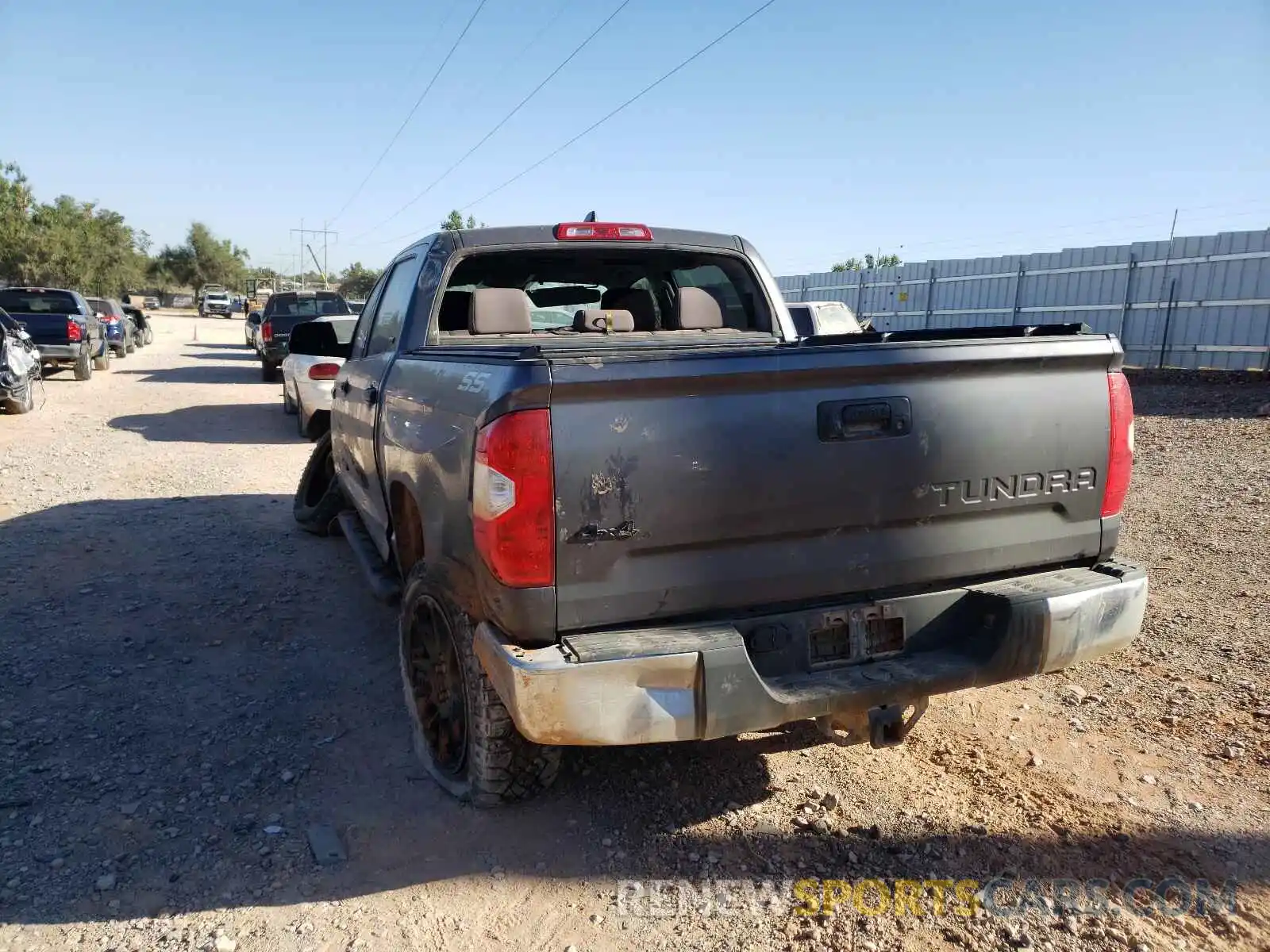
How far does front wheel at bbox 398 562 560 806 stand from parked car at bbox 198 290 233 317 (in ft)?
220

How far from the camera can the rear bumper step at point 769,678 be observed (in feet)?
7.80

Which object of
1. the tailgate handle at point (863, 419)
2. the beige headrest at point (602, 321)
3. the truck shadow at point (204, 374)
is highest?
the beige headrest at point (602, 321)

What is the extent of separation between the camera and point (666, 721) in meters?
2.42

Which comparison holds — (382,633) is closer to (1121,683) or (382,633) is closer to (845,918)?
(845,918)

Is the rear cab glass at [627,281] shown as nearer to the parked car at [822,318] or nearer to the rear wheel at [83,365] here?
the parked car at [822,318]

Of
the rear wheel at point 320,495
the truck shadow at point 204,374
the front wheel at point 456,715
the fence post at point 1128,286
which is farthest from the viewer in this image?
the truck shadow at point 204,374

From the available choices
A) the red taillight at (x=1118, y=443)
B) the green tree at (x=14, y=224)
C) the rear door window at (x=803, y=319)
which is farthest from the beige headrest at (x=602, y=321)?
the green tree at (x=14, y=224)

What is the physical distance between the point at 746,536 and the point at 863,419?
1.67ft

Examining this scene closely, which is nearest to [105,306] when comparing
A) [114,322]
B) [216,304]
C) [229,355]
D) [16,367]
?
[114,322]

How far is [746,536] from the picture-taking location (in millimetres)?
2592

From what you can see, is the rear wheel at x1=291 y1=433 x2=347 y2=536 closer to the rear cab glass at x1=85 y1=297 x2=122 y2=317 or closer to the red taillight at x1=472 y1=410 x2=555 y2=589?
the red taillight at x1=472 y1=410 x2=555 y2=589

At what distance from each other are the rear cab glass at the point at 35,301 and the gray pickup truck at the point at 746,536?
17571mm

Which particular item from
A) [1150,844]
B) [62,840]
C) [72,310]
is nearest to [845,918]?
[1150,844]

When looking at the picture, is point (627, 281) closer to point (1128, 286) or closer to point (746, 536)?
point (746, 536)
